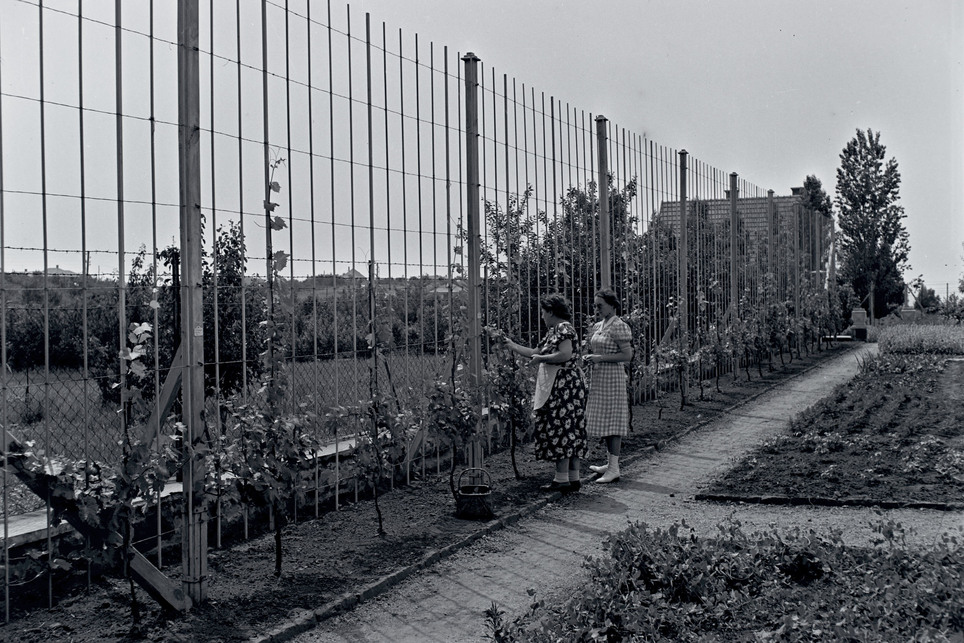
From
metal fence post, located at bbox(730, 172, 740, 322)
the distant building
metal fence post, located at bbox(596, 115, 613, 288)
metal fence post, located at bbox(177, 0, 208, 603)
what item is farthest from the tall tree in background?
metal fence post, located at bbox(177, 0, 208, 603)

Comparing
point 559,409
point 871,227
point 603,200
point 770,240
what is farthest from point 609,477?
point 871,227

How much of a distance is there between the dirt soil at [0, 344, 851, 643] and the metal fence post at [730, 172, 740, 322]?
8845mm

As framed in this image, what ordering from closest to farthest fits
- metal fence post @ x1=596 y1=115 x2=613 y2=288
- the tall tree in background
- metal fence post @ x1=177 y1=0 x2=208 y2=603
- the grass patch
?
the grass patch
metal fence post @ x1=177 y1=0 x2=208 y2=603
metal fence post @ x1=596 y1=115 x2=613 y2=288
the tall tree in background

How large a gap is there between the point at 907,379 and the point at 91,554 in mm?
12902

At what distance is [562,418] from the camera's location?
721 cm

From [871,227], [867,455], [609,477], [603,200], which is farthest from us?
[871,227]

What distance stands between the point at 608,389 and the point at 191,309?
406 cm

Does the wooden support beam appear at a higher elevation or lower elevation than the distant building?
lower

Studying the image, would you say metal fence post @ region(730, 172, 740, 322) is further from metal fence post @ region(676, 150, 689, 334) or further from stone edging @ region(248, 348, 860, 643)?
stone edging @ region(248, 348, 860, 643)

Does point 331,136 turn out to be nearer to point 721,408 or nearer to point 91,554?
point 91,554

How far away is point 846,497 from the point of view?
6.62m

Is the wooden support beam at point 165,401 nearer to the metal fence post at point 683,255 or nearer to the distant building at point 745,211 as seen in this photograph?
the distant building at point 745,211

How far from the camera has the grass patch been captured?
378 cm

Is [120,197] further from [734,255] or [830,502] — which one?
[734,255]
